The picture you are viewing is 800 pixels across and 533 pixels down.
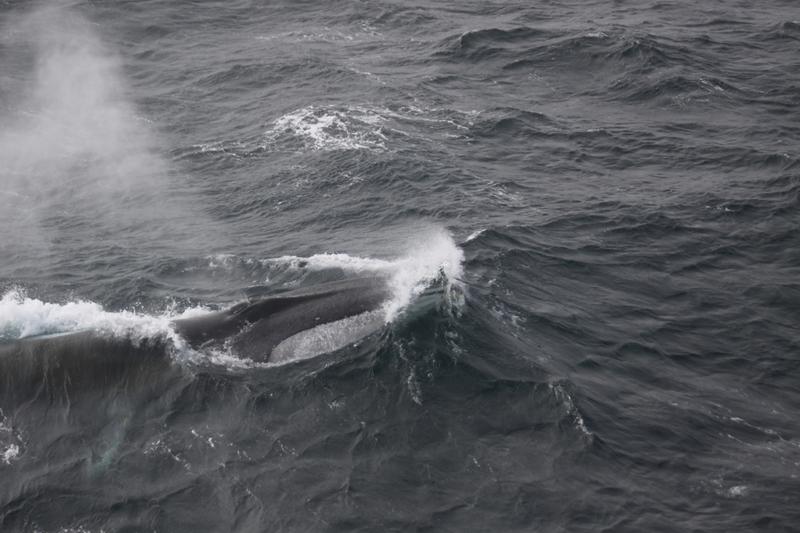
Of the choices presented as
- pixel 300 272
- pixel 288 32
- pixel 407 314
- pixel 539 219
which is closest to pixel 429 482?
pixel 407 314

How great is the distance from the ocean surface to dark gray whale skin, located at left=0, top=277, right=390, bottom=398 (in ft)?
0.49

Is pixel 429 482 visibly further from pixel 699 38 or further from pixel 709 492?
pixel 699 38

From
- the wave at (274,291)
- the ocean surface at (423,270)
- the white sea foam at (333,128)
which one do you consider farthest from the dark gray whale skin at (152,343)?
the white sea foam at (333,128)

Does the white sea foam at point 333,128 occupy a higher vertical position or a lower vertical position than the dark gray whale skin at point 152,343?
higher

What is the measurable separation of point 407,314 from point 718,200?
24976 mm

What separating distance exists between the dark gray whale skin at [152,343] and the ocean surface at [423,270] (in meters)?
0.15

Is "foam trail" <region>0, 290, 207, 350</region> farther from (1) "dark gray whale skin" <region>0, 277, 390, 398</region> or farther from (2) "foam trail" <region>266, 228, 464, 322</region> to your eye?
(2) "foam trail" <region>266, 228, 464, 322</region>

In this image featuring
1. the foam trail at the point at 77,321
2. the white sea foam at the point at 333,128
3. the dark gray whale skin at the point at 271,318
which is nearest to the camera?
the dark gray whale skin at the point at 271,318

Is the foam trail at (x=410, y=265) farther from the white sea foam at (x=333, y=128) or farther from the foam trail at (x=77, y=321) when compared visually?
the white sea foam at (x=333, y=128)

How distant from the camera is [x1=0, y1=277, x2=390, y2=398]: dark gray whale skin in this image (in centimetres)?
3578

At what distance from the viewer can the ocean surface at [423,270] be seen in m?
31.4

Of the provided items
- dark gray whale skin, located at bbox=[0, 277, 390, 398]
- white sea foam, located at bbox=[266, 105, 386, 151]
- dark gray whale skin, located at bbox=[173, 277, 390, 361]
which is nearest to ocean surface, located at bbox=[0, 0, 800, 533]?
dark gray whale skin, located at bbox=[0, 277, 390, 398]

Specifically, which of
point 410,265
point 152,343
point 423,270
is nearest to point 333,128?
point 410,265

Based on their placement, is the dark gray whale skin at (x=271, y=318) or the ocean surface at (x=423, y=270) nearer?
the ocean surface at (x=423, y=270)
